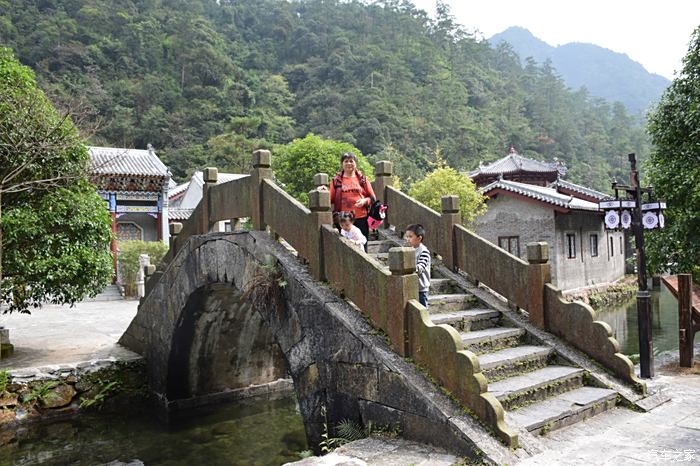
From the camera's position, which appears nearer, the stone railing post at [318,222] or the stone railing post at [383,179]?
the stone railing post at [318,222]

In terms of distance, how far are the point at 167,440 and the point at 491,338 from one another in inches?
225

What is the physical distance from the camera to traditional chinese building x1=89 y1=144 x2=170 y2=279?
2500 centimetres

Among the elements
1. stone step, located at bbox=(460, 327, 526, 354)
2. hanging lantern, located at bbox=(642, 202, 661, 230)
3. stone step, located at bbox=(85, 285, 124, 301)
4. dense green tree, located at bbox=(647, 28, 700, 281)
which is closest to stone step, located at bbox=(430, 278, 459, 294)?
stone step, located at bbox=(460, 327, 526, 354)

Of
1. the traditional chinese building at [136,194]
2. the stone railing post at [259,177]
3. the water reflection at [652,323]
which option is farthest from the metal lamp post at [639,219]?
the traditional chinese building at [136,194]

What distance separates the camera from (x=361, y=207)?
7.36m

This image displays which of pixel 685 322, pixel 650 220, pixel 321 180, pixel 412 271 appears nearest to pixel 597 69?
pixel 685 322

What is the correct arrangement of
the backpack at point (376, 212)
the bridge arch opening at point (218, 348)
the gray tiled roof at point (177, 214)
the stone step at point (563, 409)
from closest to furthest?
the stone step at point (563, 409)
the backpack at point (376, 212)
the bridge arch opening at point (218, 348)
the gray tiled roof at point (177, 214)

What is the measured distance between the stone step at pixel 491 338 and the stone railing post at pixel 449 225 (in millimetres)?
1300

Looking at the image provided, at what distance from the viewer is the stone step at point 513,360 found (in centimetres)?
543

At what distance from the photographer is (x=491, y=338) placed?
235 inches

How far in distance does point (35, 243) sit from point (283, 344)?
5952 mm

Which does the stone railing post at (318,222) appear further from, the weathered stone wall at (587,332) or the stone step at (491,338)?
the weathered stone wall at (587,332)

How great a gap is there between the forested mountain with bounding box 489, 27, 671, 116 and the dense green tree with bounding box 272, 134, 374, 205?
13000cm

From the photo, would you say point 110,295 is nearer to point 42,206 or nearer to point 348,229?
point 42,206
